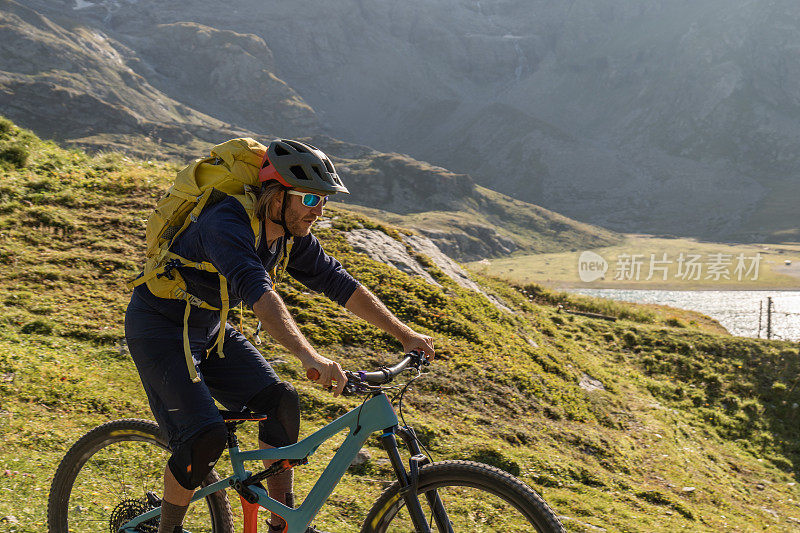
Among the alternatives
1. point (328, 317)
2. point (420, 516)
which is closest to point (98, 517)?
point (420, 516)

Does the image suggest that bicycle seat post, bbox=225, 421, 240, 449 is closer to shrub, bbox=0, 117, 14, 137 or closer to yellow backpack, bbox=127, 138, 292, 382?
yellow backpack, bbox=127, 138, 292, 382

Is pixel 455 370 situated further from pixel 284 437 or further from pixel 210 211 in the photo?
pixel 210 211

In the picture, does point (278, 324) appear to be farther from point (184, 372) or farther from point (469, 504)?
point (469, 504)

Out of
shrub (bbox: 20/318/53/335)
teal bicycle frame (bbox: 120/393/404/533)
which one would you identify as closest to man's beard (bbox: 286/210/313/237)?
teal bicycle frame (bbox: 120/393/404/533)

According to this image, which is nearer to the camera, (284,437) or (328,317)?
(284,437)

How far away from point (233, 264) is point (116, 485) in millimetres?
2761

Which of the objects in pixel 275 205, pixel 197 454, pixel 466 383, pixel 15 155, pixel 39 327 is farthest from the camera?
pixel 15 155

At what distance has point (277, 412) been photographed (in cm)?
406

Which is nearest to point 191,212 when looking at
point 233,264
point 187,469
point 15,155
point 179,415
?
point 233,264

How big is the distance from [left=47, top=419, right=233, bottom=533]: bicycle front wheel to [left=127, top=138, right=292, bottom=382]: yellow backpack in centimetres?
121

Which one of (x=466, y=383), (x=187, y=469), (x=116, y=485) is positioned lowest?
(x=116, y=485)

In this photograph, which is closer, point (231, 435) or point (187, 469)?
point (187, 469)

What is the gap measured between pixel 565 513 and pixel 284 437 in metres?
5.20

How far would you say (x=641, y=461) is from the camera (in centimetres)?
1116
